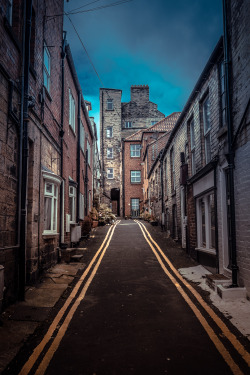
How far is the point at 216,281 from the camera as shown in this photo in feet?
22.7

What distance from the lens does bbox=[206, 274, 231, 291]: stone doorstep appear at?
681 centimetres

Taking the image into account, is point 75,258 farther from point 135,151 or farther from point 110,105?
point 110,105

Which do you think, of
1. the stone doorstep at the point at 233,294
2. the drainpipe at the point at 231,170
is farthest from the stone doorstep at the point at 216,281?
the stone doorstep at the point at 233,294

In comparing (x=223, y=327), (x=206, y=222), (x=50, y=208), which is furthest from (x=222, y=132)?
(x=50, y=208)

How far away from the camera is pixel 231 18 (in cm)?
743

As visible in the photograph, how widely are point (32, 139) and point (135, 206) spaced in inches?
1264

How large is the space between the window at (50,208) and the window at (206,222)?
17.3 ft

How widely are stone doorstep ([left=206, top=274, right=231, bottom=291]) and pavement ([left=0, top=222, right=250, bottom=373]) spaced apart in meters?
0.13

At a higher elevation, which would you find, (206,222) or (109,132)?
(109,132)

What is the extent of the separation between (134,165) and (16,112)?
34029 millimetres

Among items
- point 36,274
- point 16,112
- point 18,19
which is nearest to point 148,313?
point 36,274

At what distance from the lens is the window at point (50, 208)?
371 inches

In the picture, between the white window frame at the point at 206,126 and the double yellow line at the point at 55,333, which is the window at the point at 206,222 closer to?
the white window frame at the point at 206,126

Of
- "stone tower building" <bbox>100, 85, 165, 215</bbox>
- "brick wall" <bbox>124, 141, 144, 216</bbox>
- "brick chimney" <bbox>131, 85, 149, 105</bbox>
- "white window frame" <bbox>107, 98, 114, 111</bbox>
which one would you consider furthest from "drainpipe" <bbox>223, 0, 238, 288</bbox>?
"brick chimney" <bbox>131, 85, 149, 105</bbox>
